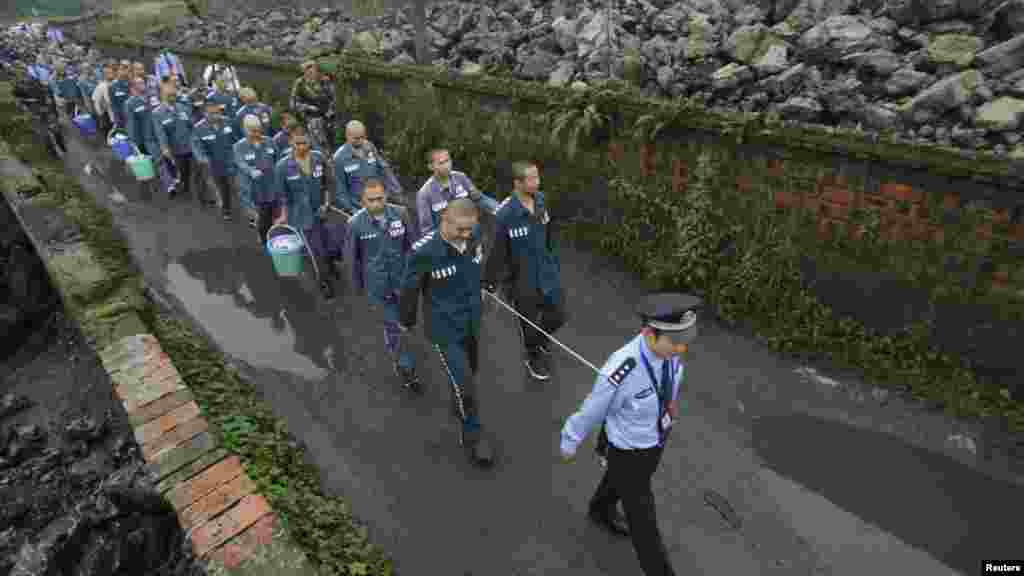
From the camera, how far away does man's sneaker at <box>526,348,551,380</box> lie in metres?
6.38

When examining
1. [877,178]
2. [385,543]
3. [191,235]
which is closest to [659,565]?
[385,543]

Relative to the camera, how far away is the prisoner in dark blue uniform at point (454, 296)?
4867 millimetres

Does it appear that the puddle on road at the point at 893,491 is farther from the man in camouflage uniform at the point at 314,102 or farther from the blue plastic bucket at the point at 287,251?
the man in camouflage uniform at the point at 314,102

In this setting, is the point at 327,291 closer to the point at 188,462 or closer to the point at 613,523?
the point at 188,462

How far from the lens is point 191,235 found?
10125 mm

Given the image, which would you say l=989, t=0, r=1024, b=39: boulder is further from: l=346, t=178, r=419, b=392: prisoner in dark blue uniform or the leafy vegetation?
the leafy vegetation

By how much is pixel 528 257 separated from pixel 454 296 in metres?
1.03

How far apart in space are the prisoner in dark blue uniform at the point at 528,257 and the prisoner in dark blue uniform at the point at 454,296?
0.52 metres

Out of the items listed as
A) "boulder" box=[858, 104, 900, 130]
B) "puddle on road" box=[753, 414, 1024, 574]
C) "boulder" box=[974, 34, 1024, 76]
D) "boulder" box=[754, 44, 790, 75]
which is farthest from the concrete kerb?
"boulder" box=[974, 34, 1024, 76]

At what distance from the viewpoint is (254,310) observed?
7957 mm

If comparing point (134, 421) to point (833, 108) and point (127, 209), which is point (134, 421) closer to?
point (833, 108)

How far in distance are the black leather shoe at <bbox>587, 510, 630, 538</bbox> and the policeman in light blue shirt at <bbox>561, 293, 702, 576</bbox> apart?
456 mm

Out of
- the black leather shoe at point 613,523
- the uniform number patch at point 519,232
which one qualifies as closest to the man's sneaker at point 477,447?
the black leather shoe at point 613,523

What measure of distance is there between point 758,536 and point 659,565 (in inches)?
39.7
